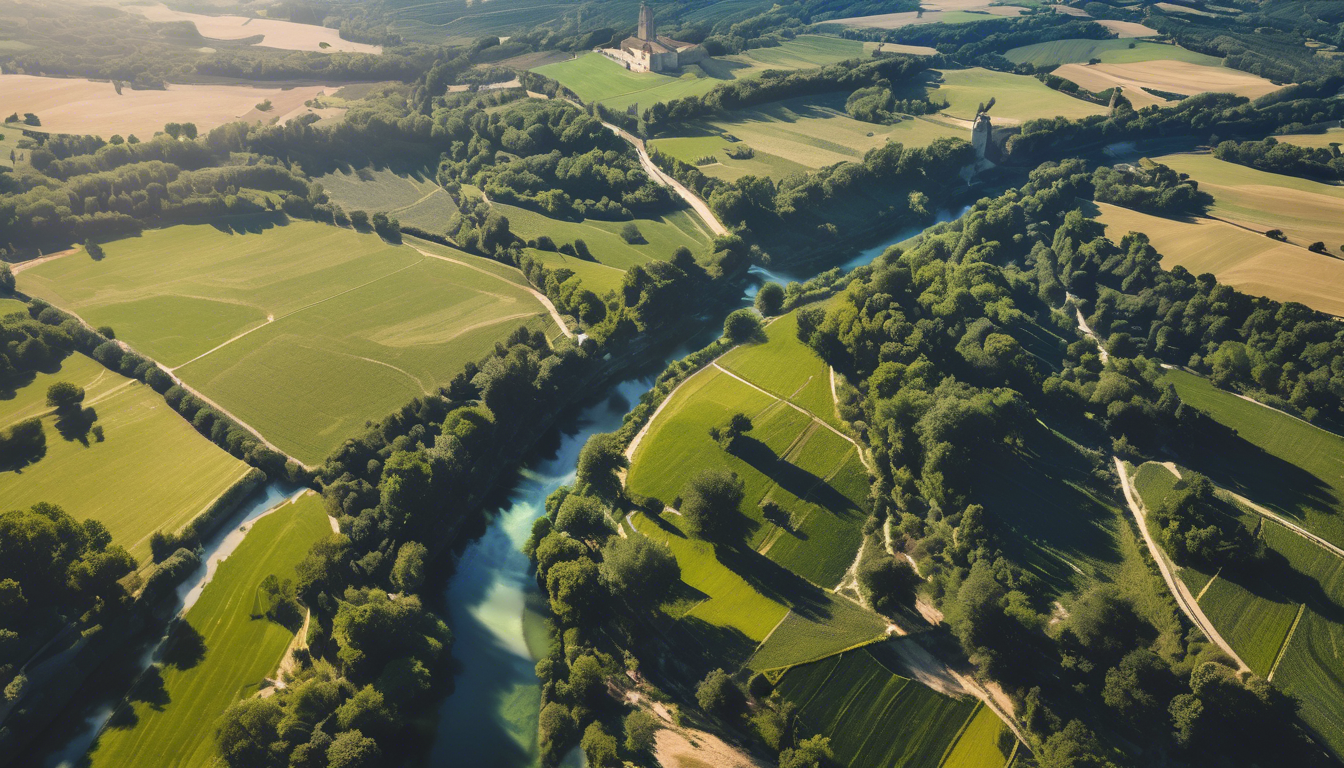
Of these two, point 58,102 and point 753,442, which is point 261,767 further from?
point 58,102

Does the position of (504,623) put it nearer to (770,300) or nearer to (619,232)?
(770,300)

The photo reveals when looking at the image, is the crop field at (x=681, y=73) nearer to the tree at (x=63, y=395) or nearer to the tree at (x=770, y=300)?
the tree at (x=770, y=300)

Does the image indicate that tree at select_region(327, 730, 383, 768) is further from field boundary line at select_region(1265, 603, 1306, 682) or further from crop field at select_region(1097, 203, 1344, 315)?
crop field at select_region(1097, 203, 1344, 315)

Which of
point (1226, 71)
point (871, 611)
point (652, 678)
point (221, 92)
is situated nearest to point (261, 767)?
point (652, 678)

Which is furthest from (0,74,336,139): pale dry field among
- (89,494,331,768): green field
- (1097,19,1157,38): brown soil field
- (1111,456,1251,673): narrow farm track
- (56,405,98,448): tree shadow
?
(1097,19,1157,38): brown soil field

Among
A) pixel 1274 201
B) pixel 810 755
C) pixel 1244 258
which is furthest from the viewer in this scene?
pixel 1274 201

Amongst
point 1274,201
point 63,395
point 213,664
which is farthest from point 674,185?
point 213,664

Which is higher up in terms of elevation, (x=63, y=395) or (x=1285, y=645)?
(x=63, y=395)

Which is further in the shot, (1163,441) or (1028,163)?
(1028,163)
